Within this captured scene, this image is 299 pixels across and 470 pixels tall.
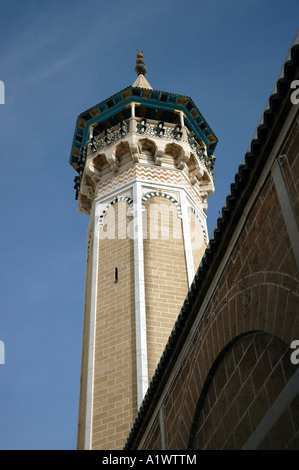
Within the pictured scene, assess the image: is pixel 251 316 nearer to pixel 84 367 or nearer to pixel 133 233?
pixel 84 367

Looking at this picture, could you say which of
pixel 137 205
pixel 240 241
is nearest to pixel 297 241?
pixel 240 241

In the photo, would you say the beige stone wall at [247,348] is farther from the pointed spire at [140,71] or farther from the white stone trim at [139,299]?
the pointed spire at [140,71]

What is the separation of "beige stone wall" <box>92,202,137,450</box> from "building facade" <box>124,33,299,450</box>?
382 centimetres

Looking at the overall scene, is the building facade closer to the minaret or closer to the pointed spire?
the minaret

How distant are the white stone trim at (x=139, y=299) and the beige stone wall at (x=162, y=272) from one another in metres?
0.10

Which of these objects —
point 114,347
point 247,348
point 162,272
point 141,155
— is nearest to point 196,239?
point 162,272

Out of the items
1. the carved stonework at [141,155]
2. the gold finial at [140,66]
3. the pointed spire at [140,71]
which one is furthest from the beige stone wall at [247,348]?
the gold finial at [140,66]

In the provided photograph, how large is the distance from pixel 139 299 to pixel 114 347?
1060 millimetres

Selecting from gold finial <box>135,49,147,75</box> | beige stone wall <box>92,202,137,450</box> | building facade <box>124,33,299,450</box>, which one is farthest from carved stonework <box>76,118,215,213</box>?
building facade <box>124,33,299,450</box>

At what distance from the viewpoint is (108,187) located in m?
14.4
